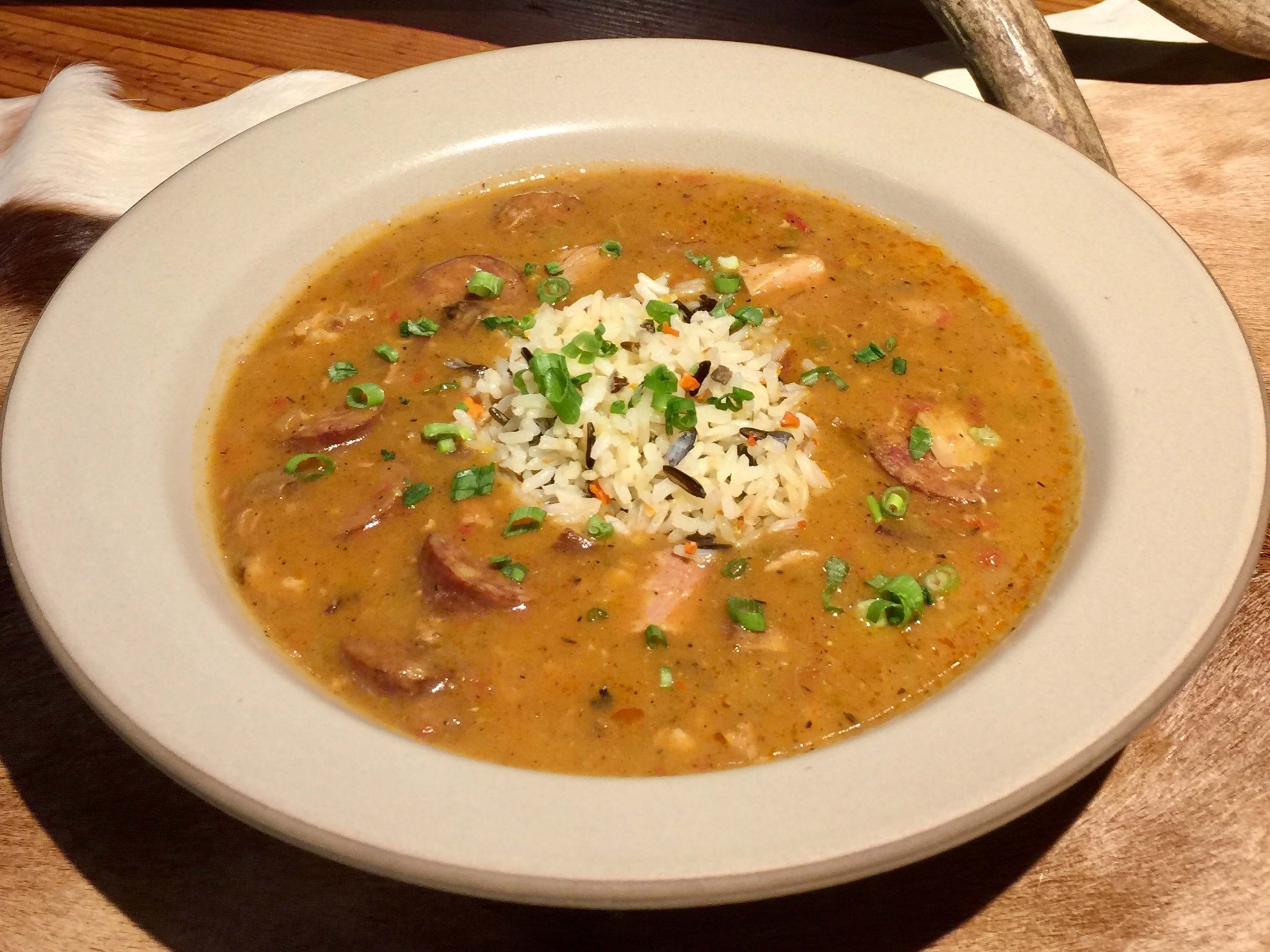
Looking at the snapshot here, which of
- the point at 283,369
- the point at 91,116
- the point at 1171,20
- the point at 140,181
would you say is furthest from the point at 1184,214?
the point at 91,116

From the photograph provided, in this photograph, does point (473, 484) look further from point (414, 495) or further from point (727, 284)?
point (727, 284)

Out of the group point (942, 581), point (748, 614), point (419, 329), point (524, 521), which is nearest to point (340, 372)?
point (419, 329)

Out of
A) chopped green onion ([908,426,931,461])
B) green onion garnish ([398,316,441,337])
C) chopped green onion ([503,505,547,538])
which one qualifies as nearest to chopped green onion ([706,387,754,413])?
chopped green onion ([908,426,931,461])

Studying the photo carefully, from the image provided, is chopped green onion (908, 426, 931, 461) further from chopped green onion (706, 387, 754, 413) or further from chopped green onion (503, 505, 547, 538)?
chopped green onion (503, 505, 547, 538)

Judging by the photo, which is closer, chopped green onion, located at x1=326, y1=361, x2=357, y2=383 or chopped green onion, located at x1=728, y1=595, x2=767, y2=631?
chopped green onion, located at x1=728, y1=595, x2=767, y2=631

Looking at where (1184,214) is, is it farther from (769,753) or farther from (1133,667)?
(769,753)

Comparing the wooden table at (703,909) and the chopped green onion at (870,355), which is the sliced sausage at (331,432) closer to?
the wooden table at (703,909)
